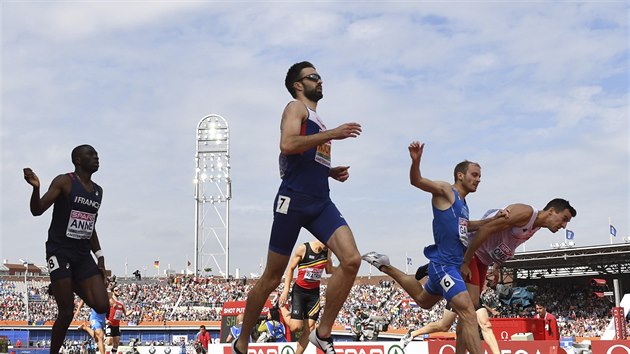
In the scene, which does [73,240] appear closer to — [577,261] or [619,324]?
[619,324]

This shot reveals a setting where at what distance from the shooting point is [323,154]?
6496 millimetres

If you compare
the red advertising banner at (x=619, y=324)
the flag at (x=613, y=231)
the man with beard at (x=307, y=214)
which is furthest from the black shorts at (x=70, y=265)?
the flag at (x=613, y=231)

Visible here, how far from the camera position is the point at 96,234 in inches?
341

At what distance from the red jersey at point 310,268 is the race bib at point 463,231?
329 cm

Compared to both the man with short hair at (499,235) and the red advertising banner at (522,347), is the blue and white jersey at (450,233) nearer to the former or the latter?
the man with short hair at (499,235)

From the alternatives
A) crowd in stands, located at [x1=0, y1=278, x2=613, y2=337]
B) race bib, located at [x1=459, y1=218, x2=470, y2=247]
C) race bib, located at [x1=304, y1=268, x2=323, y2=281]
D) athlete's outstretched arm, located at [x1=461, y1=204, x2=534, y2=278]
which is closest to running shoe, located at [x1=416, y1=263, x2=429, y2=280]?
athlete's outstretched arm, located at [x1=461, y1=204, x2=534, y2=278]

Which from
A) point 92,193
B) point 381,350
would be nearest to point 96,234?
point 92,193

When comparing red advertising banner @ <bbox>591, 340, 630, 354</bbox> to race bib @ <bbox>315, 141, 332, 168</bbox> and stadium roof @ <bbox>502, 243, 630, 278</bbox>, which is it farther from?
stadium roof @ <bbox>502, 243, 630, 278</bbox>

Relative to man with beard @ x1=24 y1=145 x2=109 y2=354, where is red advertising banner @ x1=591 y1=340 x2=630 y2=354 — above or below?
below

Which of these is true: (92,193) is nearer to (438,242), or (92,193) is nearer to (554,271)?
(438,242)

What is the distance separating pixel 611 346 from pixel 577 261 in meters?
45.2

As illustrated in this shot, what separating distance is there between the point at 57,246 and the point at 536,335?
25.4 feet

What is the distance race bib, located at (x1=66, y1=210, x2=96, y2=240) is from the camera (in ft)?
26.8

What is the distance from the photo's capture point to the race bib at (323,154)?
6426 mm
